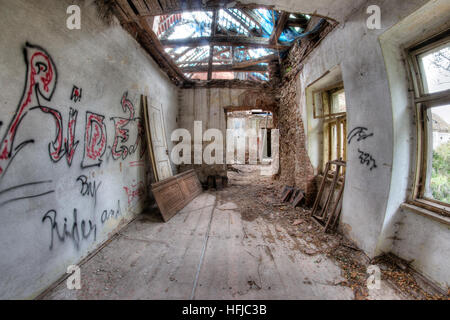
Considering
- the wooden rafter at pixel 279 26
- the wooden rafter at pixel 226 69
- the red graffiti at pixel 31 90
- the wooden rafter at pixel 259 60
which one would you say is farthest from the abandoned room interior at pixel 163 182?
the wooden rafter at pixel 226 69

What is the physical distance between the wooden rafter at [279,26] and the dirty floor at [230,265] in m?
4.65

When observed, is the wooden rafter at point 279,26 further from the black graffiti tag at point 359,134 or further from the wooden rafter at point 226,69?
the black graffiti tag at point 359,134

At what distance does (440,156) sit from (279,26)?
4.12m

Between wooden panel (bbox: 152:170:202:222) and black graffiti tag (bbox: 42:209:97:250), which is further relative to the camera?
wooden panel (bbox: 152:170:202:222)

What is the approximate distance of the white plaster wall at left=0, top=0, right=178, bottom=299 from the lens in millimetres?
1442

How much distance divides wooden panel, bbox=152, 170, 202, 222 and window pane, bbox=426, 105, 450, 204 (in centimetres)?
419

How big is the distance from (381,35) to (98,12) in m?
3.95

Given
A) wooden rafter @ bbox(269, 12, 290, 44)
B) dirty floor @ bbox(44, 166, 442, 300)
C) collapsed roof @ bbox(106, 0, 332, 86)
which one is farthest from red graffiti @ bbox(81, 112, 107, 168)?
wooden rafter @ bbox(269, 12, 290, 44)

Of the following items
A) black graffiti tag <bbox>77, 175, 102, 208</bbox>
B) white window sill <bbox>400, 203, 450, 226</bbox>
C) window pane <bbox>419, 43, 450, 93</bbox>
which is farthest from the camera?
black graffiti tag <bbox>77, 175, 102, 208</bbox>

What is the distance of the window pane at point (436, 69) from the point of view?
6.01 ft

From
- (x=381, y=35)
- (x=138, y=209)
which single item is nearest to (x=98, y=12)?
(x=138, y=209)

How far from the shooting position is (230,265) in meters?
2.16

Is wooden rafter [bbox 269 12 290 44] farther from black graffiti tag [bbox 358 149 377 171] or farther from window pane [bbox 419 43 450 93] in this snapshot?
black graffiti tag [bbox 358 149 377 171]

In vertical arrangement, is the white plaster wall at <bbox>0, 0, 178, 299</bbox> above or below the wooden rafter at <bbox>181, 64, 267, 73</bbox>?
below
